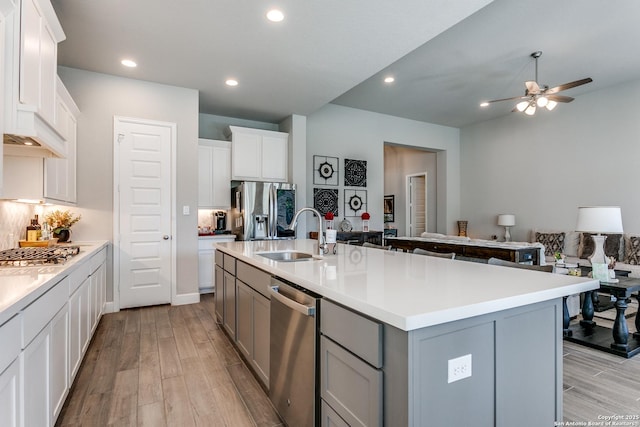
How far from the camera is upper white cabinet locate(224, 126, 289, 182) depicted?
517 centimetres

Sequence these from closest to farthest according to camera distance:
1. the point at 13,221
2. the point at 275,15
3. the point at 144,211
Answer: the point at 13,221 < the point at 275,15 < the point at 144,211

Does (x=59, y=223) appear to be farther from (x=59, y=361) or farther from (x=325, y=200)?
(x=325, y=200)

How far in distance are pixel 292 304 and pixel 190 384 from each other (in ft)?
4.23

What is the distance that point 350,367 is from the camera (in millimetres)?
1238

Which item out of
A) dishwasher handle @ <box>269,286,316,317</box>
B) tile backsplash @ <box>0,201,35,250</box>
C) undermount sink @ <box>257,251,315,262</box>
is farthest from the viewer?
undermount sink @ <box>257,251,315,262</box>

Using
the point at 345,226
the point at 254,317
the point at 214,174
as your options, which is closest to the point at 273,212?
the point at 214,174

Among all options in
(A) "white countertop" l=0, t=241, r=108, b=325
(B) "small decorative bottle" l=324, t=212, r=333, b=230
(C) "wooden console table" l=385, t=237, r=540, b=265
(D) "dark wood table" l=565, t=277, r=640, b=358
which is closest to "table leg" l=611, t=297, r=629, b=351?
(D) "dark wood table" l=565, t=277, r=640, b=358

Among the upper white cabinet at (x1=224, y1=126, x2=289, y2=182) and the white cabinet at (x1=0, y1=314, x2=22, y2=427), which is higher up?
the upper white cabinet at (x1=224, y1=126, x2=289, y2=182)

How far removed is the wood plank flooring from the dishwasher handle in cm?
75

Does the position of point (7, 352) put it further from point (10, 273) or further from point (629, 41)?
point (629, 41)

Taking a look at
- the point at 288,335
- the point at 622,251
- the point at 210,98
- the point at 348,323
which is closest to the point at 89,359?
the point at 288,335

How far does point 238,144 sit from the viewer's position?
5.17 meters

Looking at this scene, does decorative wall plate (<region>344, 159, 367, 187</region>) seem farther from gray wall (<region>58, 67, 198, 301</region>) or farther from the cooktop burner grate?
the cooktop burner grate

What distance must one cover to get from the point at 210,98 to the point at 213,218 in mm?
1909
